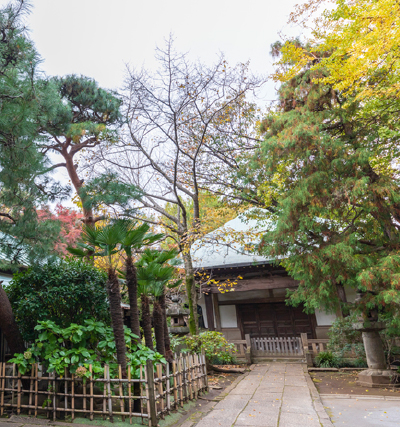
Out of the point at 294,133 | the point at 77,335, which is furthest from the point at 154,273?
the point at 294,133

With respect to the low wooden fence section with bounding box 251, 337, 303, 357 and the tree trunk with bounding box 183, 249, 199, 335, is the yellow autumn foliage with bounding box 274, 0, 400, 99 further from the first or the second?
the low wooden fence section with bounding box 251, 337, 303, 357

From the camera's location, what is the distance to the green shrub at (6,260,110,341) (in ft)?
17.3

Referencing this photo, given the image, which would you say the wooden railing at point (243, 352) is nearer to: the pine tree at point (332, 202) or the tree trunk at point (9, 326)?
the pine tree at point (332, 202)

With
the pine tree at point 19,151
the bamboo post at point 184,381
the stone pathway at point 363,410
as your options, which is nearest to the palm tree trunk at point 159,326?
the bamboo post at point 184,381

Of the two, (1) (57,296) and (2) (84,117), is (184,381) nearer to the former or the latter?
(1) (57,296)

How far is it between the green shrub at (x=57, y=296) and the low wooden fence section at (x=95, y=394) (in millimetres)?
767

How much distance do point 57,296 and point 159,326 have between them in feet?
6.32

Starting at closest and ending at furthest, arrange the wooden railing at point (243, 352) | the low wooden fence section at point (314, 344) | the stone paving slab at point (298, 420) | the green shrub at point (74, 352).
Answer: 1. the stone paving slab at point (298, 420)
2. the green shrub at point (74, 352)
3. the low wooden fence section at point (314, 344)
4. the wooden railing at point (243, 352)

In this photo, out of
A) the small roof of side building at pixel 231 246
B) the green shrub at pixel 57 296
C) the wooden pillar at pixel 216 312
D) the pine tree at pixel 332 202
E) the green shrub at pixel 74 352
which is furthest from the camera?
the wooden pillar at pixel 216 312

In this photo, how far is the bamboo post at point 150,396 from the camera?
4500 millimetres

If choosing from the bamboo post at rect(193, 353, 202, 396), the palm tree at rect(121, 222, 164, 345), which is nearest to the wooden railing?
the bamboo post at rect(193, 353, 202, 396)

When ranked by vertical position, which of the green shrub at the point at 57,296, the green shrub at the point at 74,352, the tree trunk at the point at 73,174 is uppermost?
the tree trunk at the point at 73,174

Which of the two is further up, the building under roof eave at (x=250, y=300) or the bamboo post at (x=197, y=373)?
the building under roof eave at (x=250, y=300)

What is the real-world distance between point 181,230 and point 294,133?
15.5 ft
